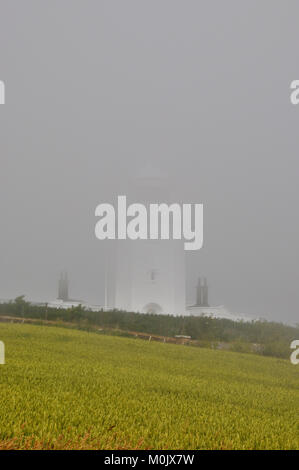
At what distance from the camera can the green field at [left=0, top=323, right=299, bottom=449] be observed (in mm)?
4527

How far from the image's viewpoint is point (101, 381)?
785 cm

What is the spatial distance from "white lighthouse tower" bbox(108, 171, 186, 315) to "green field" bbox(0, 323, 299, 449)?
28920mm

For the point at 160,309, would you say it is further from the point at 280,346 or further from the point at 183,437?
the point at 183,437

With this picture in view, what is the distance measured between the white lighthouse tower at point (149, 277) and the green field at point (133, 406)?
28.9 meters

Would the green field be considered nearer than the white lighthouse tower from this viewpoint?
Yes

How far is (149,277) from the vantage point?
41438 millimetres

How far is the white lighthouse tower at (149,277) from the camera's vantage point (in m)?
40.9

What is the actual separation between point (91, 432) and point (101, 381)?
3.31m

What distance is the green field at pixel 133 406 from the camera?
4527 millimetres

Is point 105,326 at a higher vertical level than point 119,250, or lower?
lower

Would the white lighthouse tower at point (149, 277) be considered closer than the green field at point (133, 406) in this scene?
No

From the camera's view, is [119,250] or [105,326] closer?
[105,326]
